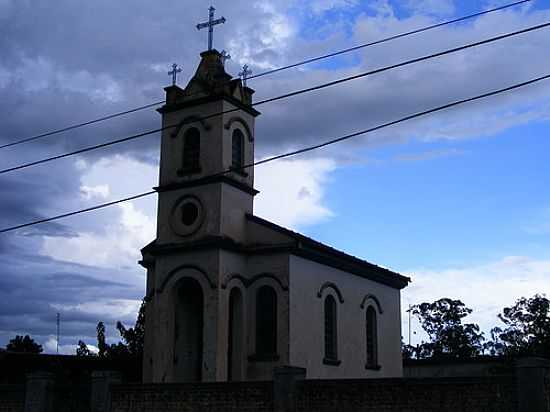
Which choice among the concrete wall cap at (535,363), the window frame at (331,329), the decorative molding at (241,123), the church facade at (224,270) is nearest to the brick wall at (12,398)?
the church facade at (224,270)

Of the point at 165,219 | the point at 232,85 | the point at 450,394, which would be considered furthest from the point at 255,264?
the point at 450,394

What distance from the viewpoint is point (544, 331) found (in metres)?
52.3

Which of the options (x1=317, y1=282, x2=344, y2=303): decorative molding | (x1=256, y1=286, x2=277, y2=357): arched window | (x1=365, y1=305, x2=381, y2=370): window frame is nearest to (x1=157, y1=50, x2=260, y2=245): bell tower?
(x1=256, y1=286, x2=277, y2=357): arched window

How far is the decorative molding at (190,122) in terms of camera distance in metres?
28.2

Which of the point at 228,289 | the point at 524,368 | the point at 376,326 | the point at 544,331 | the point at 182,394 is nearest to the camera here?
the point at 524,368

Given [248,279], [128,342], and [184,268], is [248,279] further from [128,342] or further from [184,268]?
[128,342]

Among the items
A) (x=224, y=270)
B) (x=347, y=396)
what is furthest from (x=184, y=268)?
(x=347, y=396)

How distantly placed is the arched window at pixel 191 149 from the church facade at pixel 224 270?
0.13 feet

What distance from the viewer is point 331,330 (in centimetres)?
2934

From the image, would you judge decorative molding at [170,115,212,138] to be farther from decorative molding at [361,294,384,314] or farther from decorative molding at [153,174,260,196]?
decorative molding at [361,294,384,314]

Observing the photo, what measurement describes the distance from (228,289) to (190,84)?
780cm

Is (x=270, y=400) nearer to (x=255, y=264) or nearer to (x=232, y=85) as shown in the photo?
(x=255, y=264)

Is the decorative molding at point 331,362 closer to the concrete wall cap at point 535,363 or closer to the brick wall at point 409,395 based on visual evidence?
the brick wall at point 409,395

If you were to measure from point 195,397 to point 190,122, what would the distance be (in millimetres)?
11568
